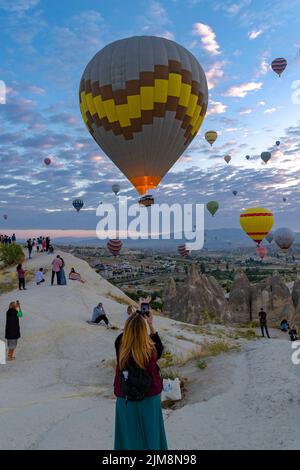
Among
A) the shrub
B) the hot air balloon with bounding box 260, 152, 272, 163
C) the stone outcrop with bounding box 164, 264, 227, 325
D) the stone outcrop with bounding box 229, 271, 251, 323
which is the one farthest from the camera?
the hot air balloon with bounding box 260, 152, 272, 163

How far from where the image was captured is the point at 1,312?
603 inches

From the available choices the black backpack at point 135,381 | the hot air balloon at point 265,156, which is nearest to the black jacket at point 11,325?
the black backpack at point 135,381

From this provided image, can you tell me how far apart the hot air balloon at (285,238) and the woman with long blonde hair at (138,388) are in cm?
5617

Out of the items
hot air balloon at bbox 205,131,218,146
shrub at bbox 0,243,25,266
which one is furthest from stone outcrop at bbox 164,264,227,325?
shrub at bbox 0,243,25,266

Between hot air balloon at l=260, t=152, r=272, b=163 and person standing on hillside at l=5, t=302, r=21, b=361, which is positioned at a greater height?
hot air balloon at l=260, t=152, r=272, b=163

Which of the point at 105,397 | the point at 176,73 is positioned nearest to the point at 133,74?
the point at 176,73

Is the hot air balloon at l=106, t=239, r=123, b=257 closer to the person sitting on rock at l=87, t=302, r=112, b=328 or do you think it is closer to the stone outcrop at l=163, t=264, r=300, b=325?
the stone outcrop at l=163, t=264, r=300, b=325

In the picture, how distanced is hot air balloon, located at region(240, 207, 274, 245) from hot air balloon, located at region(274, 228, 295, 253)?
2206 cm

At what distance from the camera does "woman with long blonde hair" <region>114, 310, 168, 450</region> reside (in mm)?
4371

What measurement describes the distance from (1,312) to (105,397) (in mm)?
8083

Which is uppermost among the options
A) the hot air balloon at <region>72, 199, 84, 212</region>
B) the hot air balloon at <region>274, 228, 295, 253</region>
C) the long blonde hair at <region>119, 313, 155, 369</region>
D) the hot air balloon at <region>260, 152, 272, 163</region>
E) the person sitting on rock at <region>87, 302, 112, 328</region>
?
the hot air balloon at <region>260, 152, 272, 163</region>

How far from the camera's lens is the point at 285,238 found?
5819cm

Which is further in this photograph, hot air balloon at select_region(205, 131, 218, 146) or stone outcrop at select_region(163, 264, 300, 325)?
hot air balloon at select_region(205, 131, 218, 146)

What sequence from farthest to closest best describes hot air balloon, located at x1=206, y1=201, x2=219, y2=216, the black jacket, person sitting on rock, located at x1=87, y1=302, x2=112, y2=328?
1. hot air balloon, located at x1=206, y1=201, x2=219, y2=216
2. person sitting on rock, located at x1=87, y1=302, x2=112, y2=328
3. the black jacket
